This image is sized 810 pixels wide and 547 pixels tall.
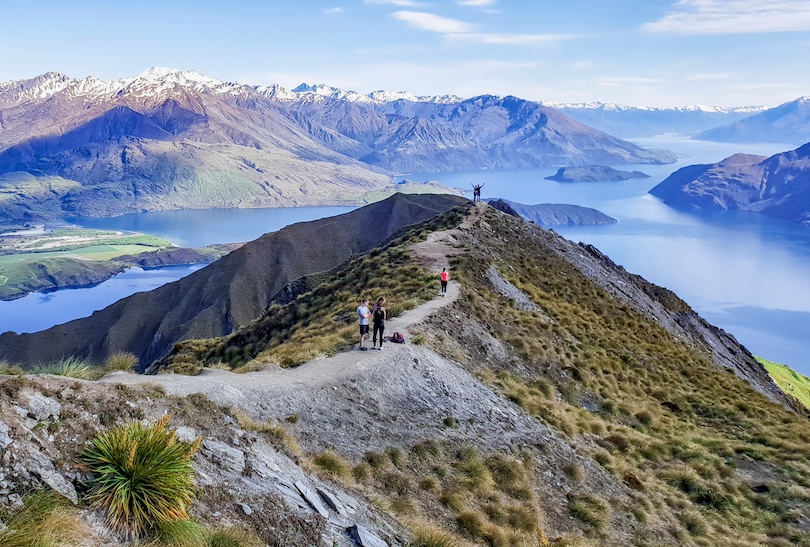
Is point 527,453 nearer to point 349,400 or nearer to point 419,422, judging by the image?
point 419,422

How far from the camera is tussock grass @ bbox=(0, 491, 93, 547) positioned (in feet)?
23.5

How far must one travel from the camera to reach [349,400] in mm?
18484

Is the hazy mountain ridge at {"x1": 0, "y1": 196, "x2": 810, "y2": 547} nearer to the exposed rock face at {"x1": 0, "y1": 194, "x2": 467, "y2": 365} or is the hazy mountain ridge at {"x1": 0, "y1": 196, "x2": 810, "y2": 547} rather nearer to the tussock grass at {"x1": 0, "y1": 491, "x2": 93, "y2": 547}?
the tussock grass at {"x1": 0, "y1": 491, "x2": 93, "y2": 547}

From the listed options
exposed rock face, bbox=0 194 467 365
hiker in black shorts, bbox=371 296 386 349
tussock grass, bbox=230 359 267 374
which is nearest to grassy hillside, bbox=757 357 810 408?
exposed rock face, bbox=0 194 467 365

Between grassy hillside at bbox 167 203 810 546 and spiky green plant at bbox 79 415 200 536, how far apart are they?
506cm

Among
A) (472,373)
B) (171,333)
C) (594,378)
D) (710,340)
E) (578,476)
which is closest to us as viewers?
(578,476)

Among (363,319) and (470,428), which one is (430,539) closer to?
(470,428)

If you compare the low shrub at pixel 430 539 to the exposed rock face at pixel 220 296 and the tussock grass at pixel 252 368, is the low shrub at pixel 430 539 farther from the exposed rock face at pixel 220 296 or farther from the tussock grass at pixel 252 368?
the exposed rock face at pixel 220 296

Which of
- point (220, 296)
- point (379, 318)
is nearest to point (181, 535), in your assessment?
point (379, 318)

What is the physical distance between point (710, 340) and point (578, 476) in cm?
4492

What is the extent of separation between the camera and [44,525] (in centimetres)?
746

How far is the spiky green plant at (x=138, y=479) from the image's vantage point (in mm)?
8344

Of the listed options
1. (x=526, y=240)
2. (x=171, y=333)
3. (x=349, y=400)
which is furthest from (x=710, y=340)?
(x=171, y=333)

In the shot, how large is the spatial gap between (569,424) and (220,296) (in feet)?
292
